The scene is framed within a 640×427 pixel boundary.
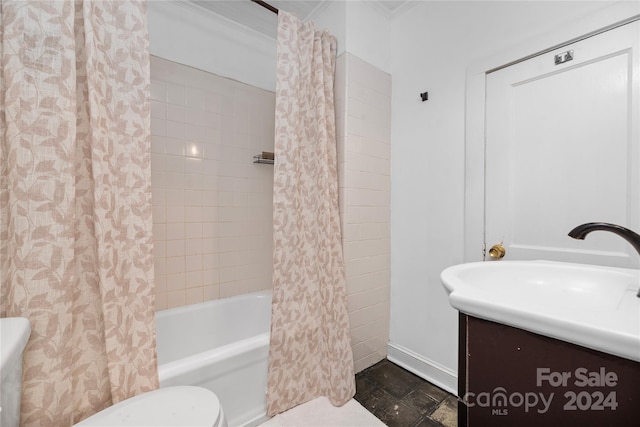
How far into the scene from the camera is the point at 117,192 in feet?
3.38

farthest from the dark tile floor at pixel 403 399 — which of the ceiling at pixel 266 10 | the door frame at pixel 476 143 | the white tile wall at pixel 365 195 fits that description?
the ceiling at pixel 266 10

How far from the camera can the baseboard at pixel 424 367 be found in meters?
1.63

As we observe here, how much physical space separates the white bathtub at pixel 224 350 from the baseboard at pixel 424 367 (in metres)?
0.96

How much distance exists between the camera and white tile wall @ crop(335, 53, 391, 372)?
69.2 inches

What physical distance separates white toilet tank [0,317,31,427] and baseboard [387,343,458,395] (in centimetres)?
186

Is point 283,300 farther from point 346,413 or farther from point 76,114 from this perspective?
point 76,114

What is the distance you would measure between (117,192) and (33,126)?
0.30 meters

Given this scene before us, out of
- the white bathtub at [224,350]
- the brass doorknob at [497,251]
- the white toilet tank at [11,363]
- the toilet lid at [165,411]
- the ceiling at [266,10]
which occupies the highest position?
the ceiling at [266,10]

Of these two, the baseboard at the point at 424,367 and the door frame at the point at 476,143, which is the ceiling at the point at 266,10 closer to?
the door frame at the point at 476,143

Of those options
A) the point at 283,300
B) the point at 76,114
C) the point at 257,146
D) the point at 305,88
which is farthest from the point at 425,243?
the point at 76,114

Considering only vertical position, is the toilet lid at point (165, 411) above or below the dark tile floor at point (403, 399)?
above

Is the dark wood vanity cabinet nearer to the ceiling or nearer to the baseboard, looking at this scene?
the baseboard

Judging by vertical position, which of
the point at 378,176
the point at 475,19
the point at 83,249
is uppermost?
the point at 475,19

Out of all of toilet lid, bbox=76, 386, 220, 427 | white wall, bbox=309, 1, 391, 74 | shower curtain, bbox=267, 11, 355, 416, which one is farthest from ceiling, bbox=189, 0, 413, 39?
toilet lid, bbox=76, 386, 220, 427
